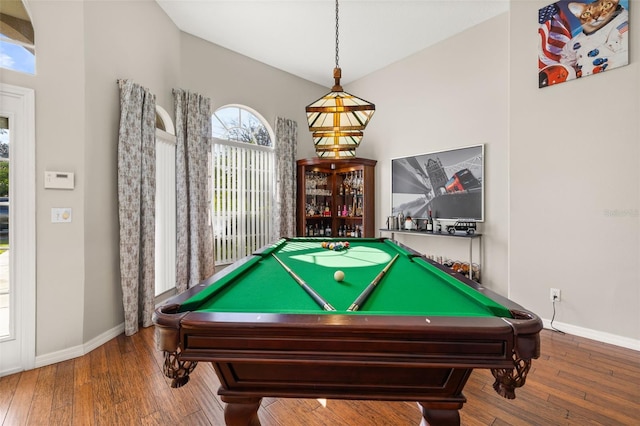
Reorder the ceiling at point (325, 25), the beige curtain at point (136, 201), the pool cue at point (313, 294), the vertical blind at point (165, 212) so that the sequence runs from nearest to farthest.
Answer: the pool cue at point (313, 294) < the beige curtain at point (136, 201) < the ceiling at point (325, 25) < the vertical blind at point (165, 212)

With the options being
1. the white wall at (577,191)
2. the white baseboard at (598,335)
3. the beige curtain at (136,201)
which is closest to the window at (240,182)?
the beige curtain at (136,201)

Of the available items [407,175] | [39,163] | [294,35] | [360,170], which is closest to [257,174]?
[360,170]

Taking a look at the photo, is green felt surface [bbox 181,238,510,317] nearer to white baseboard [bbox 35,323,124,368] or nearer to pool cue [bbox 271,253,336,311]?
pool cue [bbox 271,253,336,311]

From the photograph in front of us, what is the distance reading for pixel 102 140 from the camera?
2568 millimetres

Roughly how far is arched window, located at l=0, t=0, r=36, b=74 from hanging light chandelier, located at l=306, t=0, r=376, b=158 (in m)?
2.15

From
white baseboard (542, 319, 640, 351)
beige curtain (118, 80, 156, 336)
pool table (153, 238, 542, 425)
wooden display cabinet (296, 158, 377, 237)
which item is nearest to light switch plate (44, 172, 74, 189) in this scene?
beige curtain (118, 80, 156, 336)

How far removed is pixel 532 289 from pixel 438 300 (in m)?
2.45

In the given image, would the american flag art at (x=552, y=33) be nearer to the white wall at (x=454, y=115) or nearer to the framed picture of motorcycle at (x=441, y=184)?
the white wall at (x=454, y=115)

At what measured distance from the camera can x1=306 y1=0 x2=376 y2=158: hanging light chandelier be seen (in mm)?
2014

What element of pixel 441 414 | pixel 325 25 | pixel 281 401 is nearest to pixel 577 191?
pixel 441 414

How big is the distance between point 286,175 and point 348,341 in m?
4.03

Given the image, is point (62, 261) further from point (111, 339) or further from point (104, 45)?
point (104, 45)

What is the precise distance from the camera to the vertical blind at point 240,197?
166 inches

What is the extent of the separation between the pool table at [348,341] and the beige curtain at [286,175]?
3306mm
